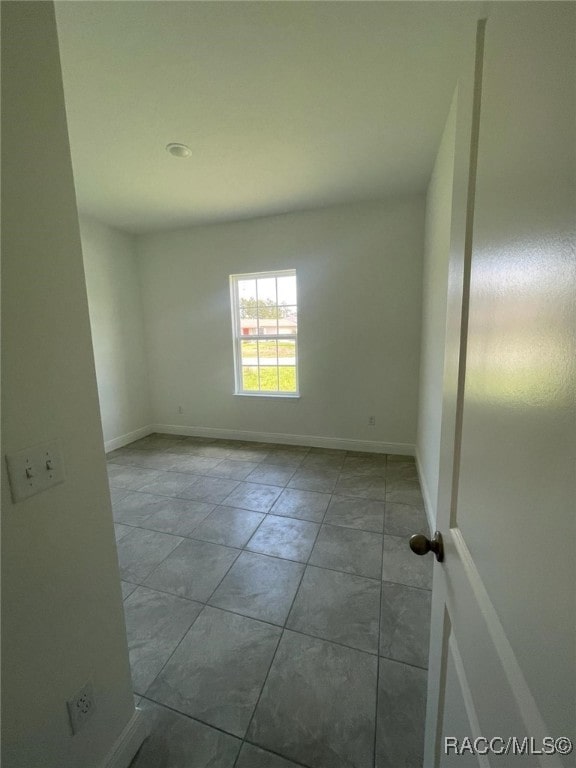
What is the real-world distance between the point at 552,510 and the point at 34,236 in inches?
42.4

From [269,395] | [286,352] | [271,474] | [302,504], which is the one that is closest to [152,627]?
[302,504]

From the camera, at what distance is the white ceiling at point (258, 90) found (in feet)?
4.06

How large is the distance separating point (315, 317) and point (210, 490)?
2.16 metres

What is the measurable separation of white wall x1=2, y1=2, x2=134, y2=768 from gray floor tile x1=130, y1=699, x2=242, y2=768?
221 millimetres

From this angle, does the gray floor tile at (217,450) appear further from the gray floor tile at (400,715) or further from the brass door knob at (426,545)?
the brass door knob at (426,545)

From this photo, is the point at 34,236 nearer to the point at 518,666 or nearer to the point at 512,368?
the point at 512,368

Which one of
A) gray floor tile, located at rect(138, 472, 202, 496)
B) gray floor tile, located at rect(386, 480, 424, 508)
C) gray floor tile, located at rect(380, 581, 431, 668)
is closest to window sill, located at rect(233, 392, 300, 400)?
gray floor tile, located at rect(138, 472, 202, 496)

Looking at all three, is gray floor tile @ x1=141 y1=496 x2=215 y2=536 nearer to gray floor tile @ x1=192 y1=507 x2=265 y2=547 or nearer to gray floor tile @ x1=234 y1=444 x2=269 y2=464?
gray floor tile @ x1=192 y1=507 x2=265 y2=547

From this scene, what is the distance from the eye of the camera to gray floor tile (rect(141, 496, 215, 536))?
2199mm

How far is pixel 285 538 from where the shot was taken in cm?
204

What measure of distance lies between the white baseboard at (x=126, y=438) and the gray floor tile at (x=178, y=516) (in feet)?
5.20

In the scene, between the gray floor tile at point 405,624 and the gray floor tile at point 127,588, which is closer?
the gray floor tile at point 405,624

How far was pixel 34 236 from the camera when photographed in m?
0.69

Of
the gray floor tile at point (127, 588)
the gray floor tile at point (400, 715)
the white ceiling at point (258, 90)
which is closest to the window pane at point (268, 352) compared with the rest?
the white ceiling at point (258, 90)
